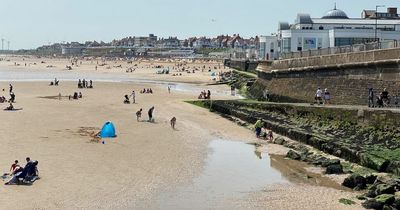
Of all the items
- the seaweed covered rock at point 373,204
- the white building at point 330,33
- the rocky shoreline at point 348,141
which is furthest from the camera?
the white building at point 330,33

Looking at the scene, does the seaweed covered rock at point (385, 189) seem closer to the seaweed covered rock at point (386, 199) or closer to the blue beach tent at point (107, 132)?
the seaweed covered rock at point (386, 199)

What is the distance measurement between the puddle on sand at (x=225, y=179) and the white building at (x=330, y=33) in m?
32.9

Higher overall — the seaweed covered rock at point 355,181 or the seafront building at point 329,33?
the seafront building at point 329,33

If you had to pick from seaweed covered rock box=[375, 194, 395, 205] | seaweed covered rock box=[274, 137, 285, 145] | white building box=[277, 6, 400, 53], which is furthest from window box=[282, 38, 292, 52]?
seaweed covered rock box=[375, 194, 395, 205]

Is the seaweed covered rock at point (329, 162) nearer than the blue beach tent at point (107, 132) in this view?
Yes

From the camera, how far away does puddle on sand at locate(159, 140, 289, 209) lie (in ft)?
53.5

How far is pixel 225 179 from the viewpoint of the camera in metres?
19.3

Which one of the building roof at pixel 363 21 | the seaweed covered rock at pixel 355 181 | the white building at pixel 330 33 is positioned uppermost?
the building roof at pixel 363 21

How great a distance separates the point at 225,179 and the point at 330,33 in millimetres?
42682

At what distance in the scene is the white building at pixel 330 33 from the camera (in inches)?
2186

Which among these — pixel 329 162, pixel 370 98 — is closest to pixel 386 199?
pixel 329 162

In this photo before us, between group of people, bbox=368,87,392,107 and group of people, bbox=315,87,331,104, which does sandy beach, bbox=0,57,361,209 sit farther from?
group of people, bbox=368,87,392,107

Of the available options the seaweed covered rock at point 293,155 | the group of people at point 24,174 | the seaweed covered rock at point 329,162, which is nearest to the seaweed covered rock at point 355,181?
the seaweed covered rock at point 329,162

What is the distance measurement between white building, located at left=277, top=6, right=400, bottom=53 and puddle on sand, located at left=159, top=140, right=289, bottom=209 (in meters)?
32.9
